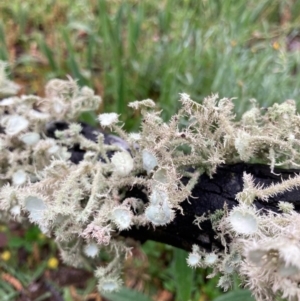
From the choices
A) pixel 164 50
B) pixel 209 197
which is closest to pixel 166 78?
pixel 164 50

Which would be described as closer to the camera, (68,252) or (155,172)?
(155,172)

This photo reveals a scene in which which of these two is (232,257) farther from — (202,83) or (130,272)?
(202,83)

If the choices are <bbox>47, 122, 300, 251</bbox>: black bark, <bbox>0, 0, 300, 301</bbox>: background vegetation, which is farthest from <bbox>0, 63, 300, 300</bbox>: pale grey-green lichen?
<bbox>0, 0, 300, 301</bbox>: background vegetation

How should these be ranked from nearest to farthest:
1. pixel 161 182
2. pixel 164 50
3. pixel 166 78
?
pixel 161 182 → pixel 166 78 → pixel 164 50

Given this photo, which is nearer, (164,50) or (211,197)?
(211,197)

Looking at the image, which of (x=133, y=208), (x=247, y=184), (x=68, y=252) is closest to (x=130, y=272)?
(x=68, y=252)

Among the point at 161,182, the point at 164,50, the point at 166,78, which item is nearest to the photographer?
the point at 161,182

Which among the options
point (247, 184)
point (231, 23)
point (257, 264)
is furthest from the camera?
point (231, 23)

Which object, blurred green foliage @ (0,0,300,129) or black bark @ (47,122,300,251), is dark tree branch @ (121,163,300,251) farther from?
blurred green foliage @ (0,0,300,129)

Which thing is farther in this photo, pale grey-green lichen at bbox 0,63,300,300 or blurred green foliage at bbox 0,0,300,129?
blurred green foliage at bbox 0,0,300,129

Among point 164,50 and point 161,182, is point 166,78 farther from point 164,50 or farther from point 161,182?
point 161,182

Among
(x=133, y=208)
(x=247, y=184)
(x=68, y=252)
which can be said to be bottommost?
(x=68, y=252)
